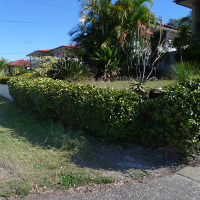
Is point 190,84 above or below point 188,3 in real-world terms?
below

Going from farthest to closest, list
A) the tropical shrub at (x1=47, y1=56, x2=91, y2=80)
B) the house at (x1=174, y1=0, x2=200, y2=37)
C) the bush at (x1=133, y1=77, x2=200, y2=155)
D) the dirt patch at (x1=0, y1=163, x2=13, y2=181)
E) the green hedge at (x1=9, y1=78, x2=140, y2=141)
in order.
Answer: the house at (x1=174, y1=0, x2=200, y2=37)
the tropical shrub at (x1=47, y1=56, x2=91, y2=80)
the green hedge at (x1=9, y1=78, x2=140, y2=141)
the bush at (x1=133, y1=77, x2=200, y2=155)
the dirt patch at (x1=0, y1=163, x2=13, y2=181)

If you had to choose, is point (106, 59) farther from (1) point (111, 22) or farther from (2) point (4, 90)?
(2) point (4, 90)

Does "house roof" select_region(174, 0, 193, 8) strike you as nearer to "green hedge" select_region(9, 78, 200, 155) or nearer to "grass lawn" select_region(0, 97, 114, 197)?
"green hedge" select_region(9, 78, 200, 155)

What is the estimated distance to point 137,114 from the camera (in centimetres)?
500

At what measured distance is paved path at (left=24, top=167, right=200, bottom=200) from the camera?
3453 mm

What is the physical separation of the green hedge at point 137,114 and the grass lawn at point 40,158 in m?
0.59

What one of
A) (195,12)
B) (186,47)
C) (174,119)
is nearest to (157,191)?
(174,119)

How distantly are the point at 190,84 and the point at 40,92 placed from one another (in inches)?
174

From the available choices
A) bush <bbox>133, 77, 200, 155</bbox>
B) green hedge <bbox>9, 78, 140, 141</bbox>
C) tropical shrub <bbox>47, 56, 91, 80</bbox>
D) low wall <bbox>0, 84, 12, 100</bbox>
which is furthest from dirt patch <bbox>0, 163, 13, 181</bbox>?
low wall <bbox>0, 84, 12, 100</bbox>

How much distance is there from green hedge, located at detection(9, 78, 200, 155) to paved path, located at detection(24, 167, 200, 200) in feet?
2.36

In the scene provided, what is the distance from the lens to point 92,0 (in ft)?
40.1

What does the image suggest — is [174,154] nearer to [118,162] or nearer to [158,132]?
[158,132]

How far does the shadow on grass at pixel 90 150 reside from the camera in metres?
4.57

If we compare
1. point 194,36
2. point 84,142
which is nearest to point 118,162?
point 84,142
